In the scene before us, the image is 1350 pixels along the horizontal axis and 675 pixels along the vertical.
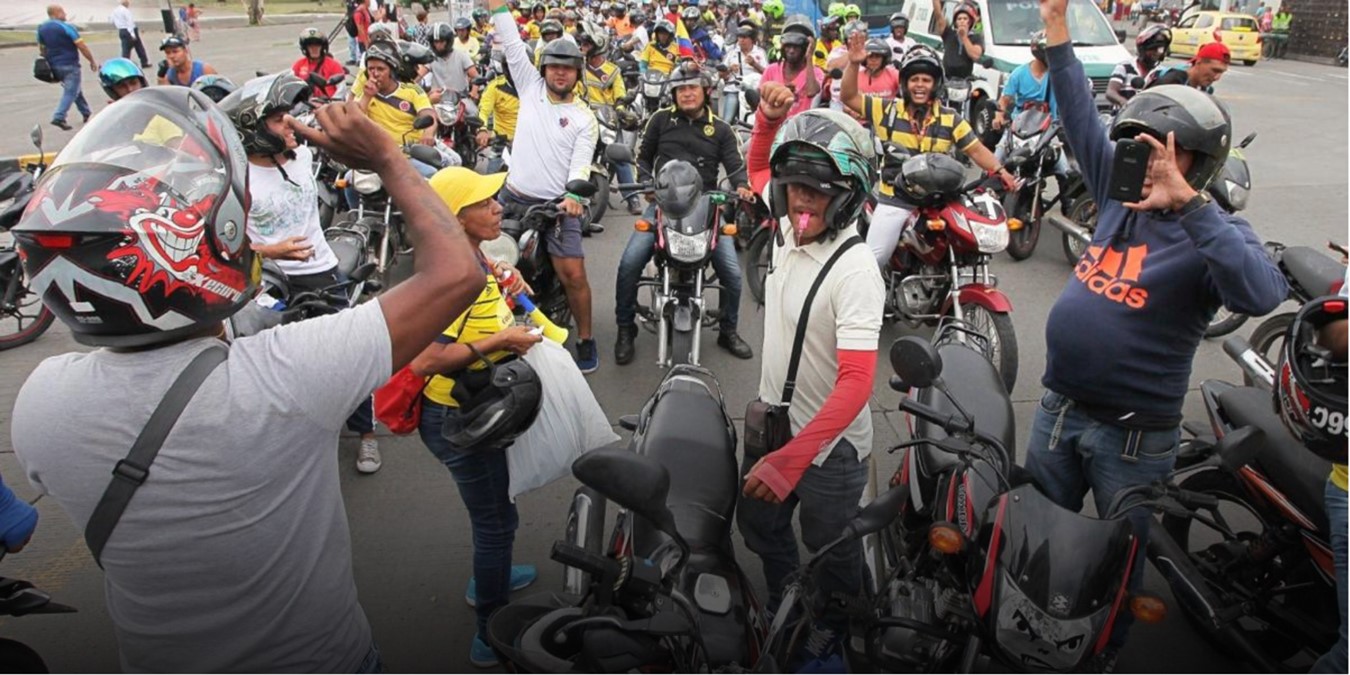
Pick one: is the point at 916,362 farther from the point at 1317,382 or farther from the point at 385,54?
the point at 385,54

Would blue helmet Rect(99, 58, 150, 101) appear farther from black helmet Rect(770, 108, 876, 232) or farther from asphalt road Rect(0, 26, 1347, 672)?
black helmet Rect(770, 108, 876, 232)

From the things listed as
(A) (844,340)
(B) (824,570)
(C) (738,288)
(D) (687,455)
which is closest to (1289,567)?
(B) (824,570)

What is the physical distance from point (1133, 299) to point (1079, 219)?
16.9 feet

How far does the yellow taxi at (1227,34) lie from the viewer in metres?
22.4

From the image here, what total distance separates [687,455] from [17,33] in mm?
36799

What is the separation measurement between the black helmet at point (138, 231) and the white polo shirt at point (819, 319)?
1.61 meters

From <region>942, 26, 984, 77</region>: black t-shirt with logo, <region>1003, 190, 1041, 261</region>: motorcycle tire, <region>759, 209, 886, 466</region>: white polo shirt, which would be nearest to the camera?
<region>759, 209, 886, 466</region>: white polo shirt

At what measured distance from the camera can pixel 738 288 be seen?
5.39m

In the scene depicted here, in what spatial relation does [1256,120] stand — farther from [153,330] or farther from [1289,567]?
[153,330]

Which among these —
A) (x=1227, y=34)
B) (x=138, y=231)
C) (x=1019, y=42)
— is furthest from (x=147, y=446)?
(x=1227, y=34)

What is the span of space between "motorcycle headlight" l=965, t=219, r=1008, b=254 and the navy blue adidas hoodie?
2.06 m

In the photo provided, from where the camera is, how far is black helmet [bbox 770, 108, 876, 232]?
244cm

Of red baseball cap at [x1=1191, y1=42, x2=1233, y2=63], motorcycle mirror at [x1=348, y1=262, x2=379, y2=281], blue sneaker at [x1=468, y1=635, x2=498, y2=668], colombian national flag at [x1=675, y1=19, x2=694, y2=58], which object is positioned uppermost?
colombian national flag at [x1=675, y1=19, x2=694, y2=58]

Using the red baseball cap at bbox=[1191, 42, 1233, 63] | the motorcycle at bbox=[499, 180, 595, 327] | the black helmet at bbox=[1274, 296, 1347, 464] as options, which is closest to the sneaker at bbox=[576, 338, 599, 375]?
the motorcycle at bbox=[499, 180, 595, 327]
